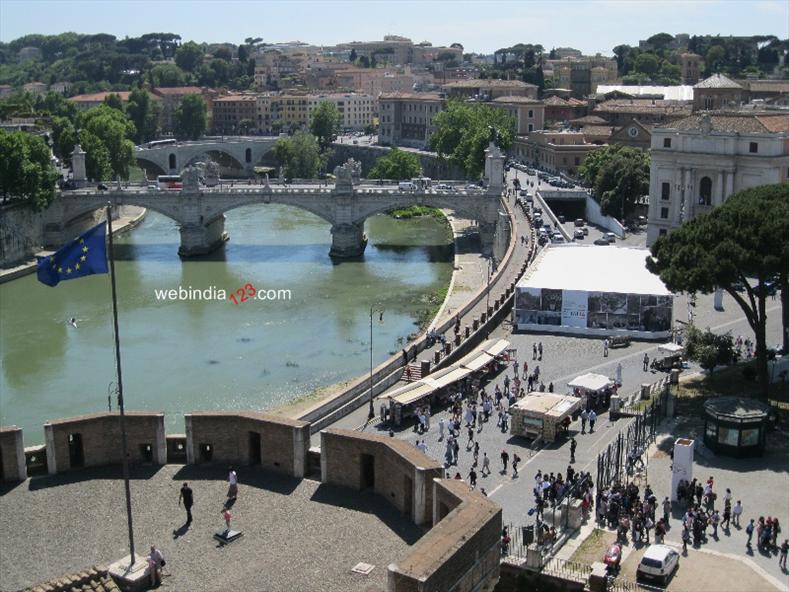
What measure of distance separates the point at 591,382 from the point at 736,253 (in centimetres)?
415

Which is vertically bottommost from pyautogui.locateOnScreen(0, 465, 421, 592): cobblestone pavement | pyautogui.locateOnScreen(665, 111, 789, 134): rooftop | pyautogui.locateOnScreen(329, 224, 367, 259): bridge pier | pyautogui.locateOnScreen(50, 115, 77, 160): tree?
pyautogui.locateOnScreen(329, 224, 367, 259): bridge pier

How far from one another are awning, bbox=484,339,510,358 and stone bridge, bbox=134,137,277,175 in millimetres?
54800

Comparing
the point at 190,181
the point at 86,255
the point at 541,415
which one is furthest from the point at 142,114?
the point at 86,255

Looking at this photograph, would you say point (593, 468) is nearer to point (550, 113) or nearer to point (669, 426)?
point (669, 426)

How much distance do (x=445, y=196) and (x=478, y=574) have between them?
1653 inches

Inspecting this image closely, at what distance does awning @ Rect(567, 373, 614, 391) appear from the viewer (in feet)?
77.1

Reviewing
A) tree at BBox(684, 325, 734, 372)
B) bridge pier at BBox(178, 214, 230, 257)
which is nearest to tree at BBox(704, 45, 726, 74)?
bridge pier at BBox(178, 214, 230, 257)

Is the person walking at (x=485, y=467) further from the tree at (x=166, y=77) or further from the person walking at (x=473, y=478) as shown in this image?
the tree at (x=166, y=77)

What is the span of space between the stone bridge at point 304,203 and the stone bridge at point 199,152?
24442 millimetres

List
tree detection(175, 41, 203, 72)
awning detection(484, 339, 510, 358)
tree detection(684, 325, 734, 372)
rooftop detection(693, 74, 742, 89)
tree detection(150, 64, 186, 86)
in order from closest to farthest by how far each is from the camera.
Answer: tree detection(684, 325, 734, 372)
awning detection(484, 339, 510, 358)
rooftop detection(693, 74, 742, 89)
tree detection(150, 64, 186, 86)
tree detection(175, 41, 203, 72)

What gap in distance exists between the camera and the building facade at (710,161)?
1615 inches

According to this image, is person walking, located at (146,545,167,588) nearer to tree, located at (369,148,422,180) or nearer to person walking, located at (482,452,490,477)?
person walking, located at (482,452,490,477)

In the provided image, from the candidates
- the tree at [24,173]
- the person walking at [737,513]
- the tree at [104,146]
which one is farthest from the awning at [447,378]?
the tree at [104,146]

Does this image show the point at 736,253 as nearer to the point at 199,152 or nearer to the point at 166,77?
the point at 199,152
